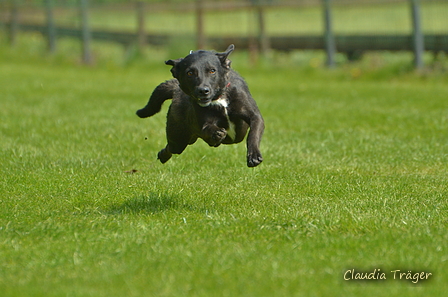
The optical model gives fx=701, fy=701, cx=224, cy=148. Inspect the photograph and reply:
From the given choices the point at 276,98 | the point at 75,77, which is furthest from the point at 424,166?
the point at 75,77

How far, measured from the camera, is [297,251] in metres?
4.73

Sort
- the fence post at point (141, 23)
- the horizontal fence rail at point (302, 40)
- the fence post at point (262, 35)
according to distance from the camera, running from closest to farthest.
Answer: the horizontal fence rail at point (302, 40) < the fence post at point (262, 35) < the fence post at point (141, 23)

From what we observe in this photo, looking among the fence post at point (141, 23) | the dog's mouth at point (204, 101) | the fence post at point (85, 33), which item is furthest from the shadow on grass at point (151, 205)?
the fence post at point (85, 33)

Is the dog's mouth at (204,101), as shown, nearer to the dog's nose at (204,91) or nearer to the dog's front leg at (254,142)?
the dog's nose at (204,91)

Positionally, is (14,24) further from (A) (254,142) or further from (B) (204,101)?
(A) (254,142)

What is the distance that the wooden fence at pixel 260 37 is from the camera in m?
17.2

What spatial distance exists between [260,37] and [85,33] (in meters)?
6.37

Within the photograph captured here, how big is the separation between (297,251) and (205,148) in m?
4.16

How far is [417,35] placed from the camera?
17.0m

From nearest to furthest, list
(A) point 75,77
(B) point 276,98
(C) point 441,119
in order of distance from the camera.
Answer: (C) point 441,119 → (B) point 276,98 → (A) point 75,77

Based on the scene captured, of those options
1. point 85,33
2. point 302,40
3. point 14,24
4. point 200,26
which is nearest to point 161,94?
point 302,40

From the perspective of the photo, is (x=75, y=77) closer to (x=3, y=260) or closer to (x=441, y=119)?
(x=441, y=119)

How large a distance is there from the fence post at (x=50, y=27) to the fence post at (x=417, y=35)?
13.7 meters

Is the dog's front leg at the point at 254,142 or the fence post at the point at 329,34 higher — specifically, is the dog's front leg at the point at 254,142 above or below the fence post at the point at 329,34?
below
